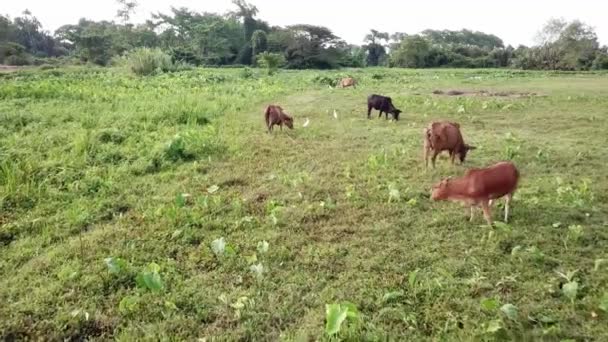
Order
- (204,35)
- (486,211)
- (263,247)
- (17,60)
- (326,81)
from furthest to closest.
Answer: (204,35), (17,60), (326,81), (486,211), (263,247)

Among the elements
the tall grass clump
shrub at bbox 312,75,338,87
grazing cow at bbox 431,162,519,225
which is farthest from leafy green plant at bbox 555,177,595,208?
the tall grass clump

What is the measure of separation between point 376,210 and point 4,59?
4697 cm

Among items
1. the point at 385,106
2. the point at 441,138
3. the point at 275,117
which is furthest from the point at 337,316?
the point at 385,106

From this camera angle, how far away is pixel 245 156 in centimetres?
898

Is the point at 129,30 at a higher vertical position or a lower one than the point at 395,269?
higher

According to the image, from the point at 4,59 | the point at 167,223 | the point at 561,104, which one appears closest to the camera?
the point at 167,223

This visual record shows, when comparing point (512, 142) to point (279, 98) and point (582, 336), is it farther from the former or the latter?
point (279, 98)

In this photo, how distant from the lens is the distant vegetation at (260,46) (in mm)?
47906

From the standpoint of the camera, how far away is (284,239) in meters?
5.54

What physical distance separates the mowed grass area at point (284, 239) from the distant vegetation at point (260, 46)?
39762 mm

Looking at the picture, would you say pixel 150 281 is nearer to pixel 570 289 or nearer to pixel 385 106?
pixel 570 289

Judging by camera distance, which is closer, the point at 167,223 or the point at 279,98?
the point at 167,223

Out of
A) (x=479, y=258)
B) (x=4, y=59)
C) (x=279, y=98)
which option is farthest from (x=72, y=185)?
(x=4, y=59)

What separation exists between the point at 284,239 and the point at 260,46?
5110 cm
